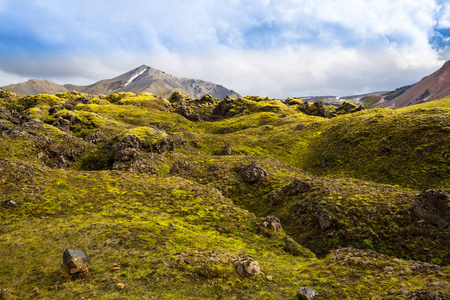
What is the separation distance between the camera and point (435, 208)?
1802 centimetres

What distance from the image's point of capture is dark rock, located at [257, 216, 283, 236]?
67.6 ft

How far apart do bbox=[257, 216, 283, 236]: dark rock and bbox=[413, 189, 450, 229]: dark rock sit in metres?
12.3

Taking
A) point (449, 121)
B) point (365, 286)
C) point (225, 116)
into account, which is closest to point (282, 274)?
point (365, 286)

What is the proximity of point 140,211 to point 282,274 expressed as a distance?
1449 cm

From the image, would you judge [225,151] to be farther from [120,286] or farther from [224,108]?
[224,108]

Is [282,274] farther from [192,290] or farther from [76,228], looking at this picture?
[76,228]

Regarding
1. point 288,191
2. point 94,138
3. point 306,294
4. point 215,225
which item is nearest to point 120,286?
point 306,294

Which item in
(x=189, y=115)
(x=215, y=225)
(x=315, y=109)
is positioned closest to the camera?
(x=215, y=225)

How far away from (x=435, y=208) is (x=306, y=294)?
15813 millimetres

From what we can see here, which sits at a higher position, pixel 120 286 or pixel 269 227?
pixel 120 286

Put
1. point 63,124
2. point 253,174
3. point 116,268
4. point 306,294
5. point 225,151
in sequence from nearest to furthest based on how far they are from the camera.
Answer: point 306,294
point 116,268
point 253,174
point 225,151
point 63,124

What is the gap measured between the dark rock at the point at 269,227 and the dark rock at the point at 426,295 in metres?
11.1

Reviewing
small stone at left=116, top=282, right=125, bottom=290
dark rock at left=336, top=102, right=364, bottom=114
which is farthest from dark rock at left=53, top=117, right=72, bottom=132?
dark rock at left=336, top=102, right=364, bottom=114

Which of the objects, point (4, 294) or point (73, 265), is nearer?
point (4, 294)
